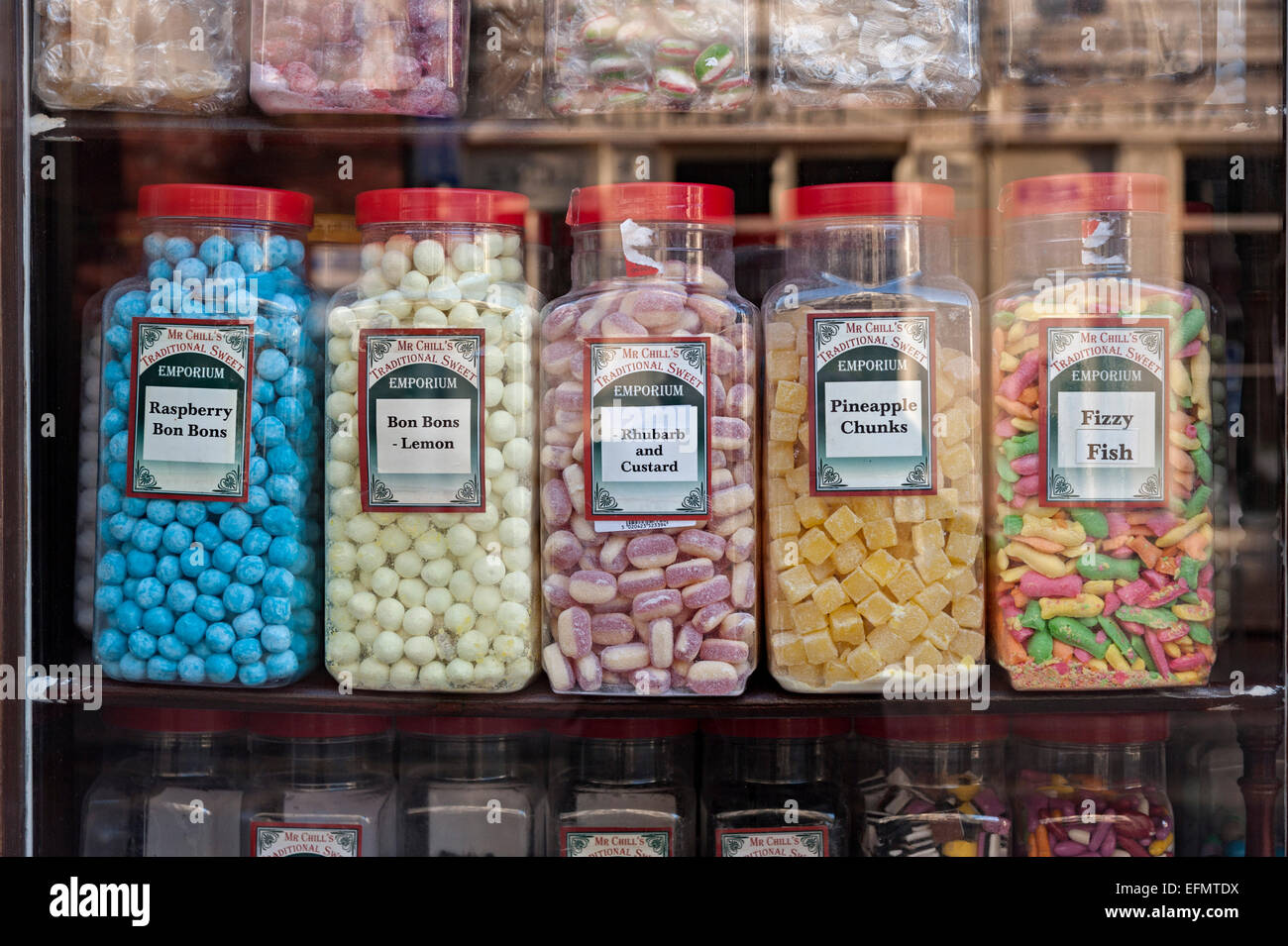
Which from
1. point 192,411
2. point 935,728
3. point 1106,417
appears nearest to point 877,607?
point 935,728

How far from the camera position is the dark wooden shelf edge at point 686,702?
992 millimetres

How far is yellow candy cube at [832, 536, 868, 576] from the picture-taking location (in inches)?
38.4

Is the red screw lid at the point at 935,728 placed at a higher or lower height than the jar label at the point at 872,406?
lower

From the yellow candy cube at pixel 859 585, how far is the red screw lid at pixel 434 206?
0.51 meters

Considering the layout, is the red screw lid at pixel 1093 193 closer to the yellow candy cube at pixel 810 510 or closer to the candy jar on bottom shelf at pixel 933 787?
the yellow candy cube at pixel 810 510

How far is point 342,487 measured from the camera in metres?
1.01

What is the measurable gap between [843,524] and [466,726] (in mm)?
458

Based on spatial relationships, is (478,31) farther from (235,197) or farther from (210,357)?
(210,357)

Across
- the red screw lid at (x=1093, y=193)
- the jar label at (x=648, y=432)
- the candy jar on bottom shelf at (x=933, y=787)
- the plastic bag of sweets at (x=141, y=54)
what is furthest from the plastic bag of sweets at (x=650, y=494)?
the plastic bag of sweets at (x=141, y=54)

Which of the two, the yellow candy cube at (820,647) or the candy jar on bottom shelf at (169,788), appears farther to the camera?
the candy jar on bottom shelf at (169,788)

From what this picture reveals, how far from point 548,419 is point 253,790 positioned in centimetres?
53

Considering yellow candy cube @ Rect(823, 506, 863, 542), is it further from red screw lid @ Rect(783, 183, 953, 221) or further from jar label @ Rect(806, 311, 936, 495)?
red screw lid @ Rect(783, 183, 953, 221)

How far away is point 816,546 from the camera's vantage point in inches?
38.6

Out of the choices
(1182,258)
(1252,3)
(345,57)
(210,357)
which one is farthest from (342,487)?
(1252,3)
